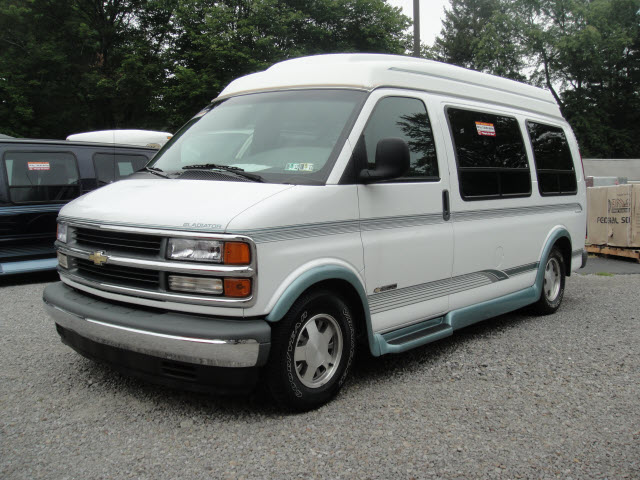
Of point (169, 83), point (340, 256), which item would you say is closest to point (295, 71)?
point (340, 256)

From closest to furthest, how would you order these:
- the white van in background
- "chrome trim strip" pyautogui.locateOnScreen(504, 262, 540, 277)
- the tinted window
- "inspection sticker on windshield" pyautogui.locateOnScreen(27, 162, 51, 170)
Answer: the tinted window
"chrome trim strip" pyautogui.locateOnScreen(504, 262, 540, 277)
"inspection sticker on windshield" pyautogui.locateOnScreen(27, 162, 51, 170)
the white van in background

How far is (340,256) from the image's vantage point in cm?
400

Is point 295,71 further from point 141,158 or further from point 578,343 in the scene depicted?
point 141,158

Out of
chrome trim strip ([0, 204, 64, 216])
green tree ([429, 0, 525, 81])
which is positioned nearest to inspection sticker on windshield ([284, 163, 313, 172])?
chrome trim strip ([0, 204, 64, 216])

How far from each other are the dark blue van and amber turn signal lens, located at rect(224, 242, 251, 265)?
5.83m

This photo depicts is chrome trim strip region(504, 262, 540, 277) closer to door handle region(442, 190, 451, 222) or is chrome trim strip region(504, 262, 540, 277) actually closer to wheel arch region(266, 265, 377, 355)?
door handle region(442, 190, 451, 222)

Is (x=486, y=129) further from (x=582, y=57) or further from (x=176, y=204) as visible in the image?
(x=582, y=57)

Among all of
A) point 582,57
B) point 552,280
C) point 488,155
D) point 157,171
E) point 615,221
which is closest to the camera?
point 157,171

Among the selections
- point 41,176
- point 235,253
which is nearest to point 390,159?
point 235,253

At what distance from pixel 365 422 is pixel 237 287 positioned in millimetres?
1150

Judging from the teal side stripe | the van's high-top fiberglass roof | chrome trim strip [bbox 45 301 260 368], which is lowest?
the teal side stripe

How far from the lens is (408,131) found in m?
4.73

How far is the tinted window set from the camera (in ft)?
14.2

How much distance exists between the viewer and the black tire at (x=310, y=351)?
3660 millimetres
